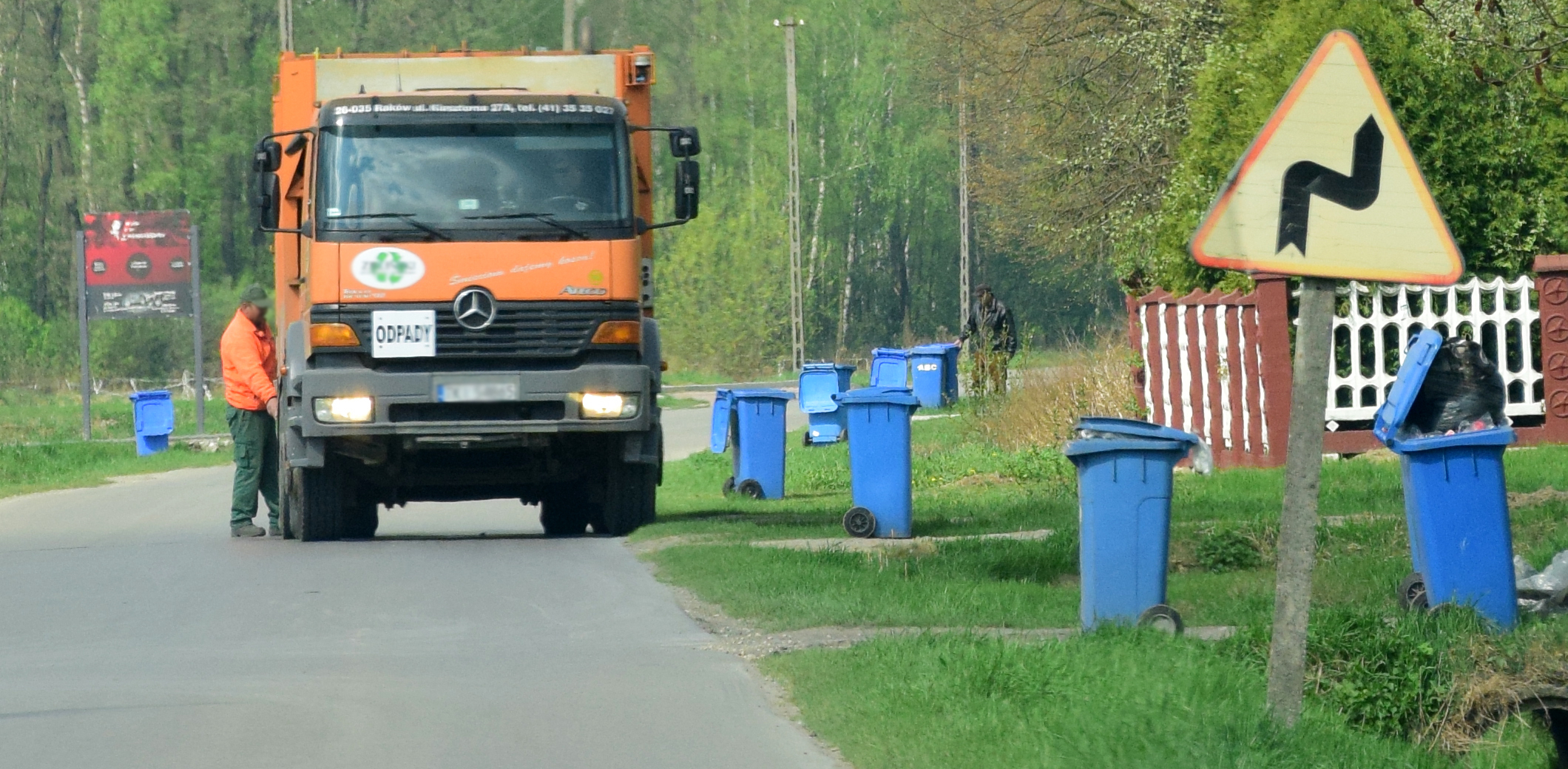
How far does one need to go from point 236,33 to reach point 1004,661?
215ft

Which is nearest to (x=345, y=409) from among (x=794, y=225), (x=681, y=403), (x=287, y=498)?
(x=287, y=498)

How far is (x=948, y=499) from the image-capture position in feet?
59.4

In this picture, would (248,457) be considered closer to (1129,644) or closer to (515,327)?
(515,327)

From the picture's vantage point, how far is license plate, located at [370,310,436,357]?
14.2 meters

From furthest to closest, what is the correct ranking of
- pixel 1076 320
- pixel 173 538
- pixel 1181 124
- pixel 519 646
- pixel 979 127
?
1. pixel 1076 320
2. pixel 979 127
3. pixel 1181 124
4. pixel 173 538
5. pixel 519 646

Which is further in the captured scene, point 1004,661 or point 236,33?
point 236,33

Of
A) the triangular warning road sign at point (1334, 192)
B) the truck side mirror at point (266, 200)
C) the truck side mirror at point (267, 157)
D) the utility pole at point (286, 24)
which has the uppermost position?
the utility pole at point (286, 24)

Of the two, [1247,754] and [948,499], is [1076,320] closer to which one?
[948,499]

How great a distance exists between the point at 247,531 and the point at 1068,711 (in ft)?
35.6

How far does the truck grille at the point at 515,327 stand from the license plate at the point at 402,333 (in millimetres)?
33

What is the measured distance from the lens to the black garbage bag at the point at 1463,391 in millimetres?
10992

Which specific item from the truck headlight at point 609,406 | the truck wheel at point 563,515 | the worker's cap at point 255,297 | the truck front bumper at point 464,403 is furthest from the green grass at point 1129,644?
the worker's cap at point 255,297

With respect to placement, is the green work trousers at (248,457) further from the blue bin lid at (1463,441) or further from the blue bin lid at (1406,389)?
the blue bin lid at (1463,441)

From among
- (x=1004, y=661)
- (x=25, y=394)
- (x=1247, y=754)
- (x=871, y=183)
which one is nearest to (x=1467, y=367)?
(x=1004, y=661)
